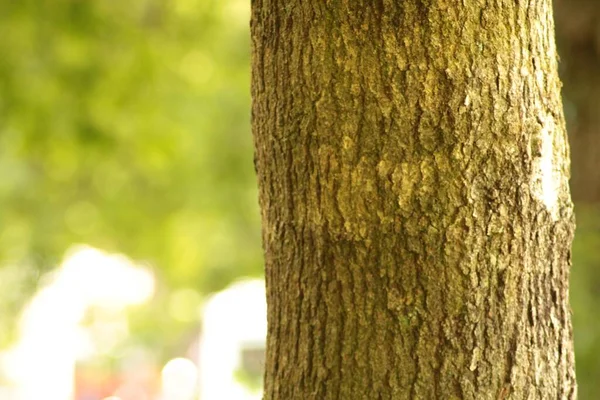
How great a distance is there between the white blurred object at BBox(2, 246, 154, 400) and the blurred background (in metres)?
0.04

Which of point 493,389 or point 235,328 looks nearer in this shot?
point 493,389

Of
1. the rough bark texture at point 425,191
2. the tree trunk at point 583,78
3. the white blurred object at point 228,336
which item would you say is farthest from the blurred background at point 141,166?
the rough bark texture at point 425,191

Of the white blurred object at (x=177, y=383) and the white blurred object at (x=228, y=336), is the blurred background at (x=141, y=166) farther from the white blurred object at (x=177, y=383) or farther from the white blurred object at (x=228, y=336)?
the white blurred object at (x=228, y=336)

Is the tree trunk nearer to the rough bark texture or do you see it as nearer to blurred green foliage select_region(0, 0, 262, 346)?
blurred green foliage select_region(0, 0, 262, 346)

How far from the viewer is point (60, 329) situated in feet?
57.0

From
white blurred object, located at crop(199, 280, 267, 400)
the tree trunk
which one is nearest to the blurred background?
the tree trunk

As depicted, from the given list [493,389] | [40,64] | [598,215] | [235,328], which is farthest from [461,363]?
[235,328]

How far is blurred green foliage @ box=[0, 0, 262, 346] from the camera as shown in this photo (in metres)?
6.93

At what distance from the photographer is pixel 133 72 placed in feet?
23.6

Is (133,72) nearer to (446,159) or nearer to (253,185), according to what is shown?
(253,185)

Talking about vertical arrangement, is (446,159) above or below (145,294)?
below

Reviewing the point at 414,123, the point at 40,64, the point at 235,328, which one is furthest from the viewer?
the point at 235,328

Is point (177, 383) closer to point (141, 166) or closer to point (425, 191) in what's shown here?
point (141, 166)

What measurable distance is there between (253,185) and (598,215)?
19.5 ft
